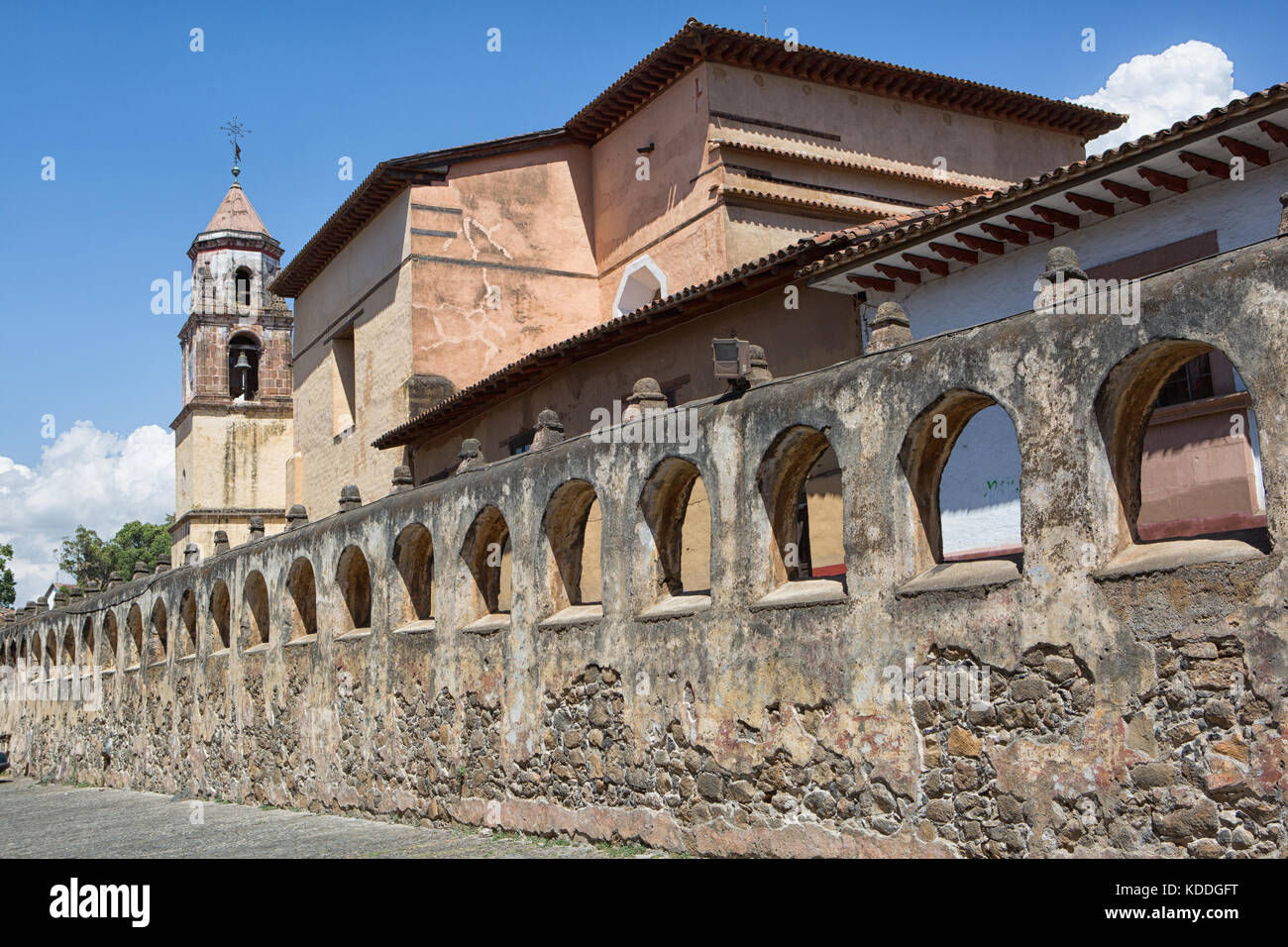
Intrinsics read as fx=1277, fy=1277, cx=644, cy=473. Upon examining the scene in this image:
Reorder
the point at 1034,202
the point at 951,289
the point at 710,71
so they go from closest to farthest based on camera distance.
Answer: the point at 1034,202
the point at 951,289
the point at 710,71

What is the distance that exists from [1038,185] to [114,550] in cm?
7359

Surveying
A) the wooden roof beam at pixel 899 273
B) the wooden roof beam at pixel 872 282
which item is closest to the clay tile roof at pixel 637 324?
the wooden roof beam at pixel 899 273

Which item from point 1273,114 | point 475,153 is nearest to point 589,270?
point 475,153

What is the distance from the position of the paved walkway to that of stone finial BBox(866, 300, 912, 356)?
13.2 ft

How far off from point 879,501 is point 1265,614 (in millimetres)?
2494

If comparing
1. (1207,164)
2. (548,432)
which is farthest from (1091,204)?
(548,432)

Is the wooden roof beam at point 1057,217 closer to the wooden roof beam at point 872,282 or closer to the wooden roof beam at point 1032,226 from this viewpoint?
the wooden roof beam at point 1032,226

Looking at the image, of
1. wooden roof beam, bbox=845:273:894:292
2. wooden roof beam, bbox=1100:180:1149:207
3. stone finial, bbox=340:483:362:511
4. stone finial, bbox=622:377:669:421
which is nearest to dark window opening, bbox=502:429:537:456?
stone finial, bbox=340:483:362:511

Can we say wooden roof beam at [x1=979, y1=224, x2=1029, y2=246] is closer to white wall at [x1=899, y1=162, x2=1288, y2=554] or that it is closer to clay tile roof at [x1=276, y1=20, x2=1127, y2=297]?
white wall at [x1=899, y1=162, x2=1288, y2=554]

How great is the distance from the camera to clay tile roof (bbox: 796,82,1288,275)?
31.5 feet

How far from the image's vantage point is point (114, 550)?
7556 centimetres

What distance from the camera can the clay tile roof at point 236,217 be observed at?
140 ft
